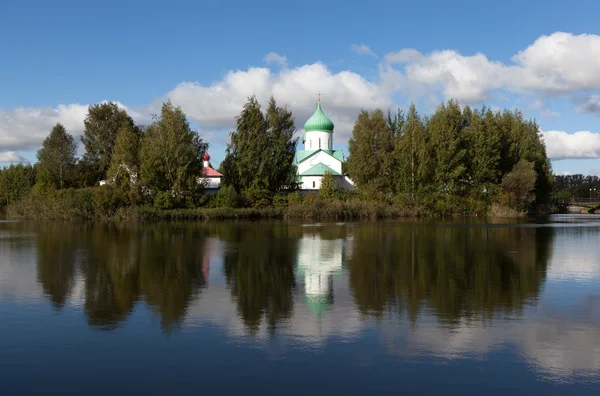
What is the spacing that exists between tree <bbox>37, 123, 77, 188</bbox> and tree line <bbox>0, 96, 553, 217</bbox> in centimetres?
88

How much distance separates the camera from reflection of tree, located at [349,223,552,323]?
481 inches

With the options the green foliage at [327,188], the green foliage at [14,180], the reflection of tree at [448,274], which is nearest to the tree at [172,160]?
the green foliage at [327,188]

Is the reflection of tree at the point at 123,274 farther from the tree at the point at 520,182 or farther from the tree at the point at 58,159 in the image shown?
the tree at the point at 58,159

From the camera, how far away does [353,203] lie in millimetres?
53219

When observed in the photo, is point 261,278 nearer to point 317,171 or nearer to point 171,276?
point 171,276

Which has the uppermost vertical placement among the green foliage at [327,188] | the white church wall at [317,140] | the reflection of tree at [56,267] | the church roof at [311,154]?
the white church wall at [317,140]

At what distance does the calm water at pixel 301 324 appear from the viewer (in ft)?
25.3

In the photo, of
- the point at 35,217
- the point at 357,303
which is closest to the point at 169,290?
the point at 357,303

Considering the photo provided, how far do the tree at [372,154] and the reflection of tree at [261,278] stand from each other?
34844 mm

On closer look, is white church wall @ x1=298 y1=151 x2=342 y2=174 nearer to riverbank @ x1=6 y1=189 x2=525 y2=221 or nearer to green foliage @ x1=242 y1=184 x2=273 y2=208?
riverbank @ x1=6 y1=189 x2=525 y2=221

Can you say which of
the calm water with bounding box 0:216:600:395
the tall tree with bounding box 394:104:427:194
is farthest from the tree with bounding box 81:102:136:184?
the calm water with bounding box 0:216:600:395

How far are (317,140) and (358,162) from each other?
1523 cm

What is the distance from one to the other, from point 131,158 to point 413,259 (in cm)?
3867

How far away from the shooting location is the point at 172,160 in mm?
51094
